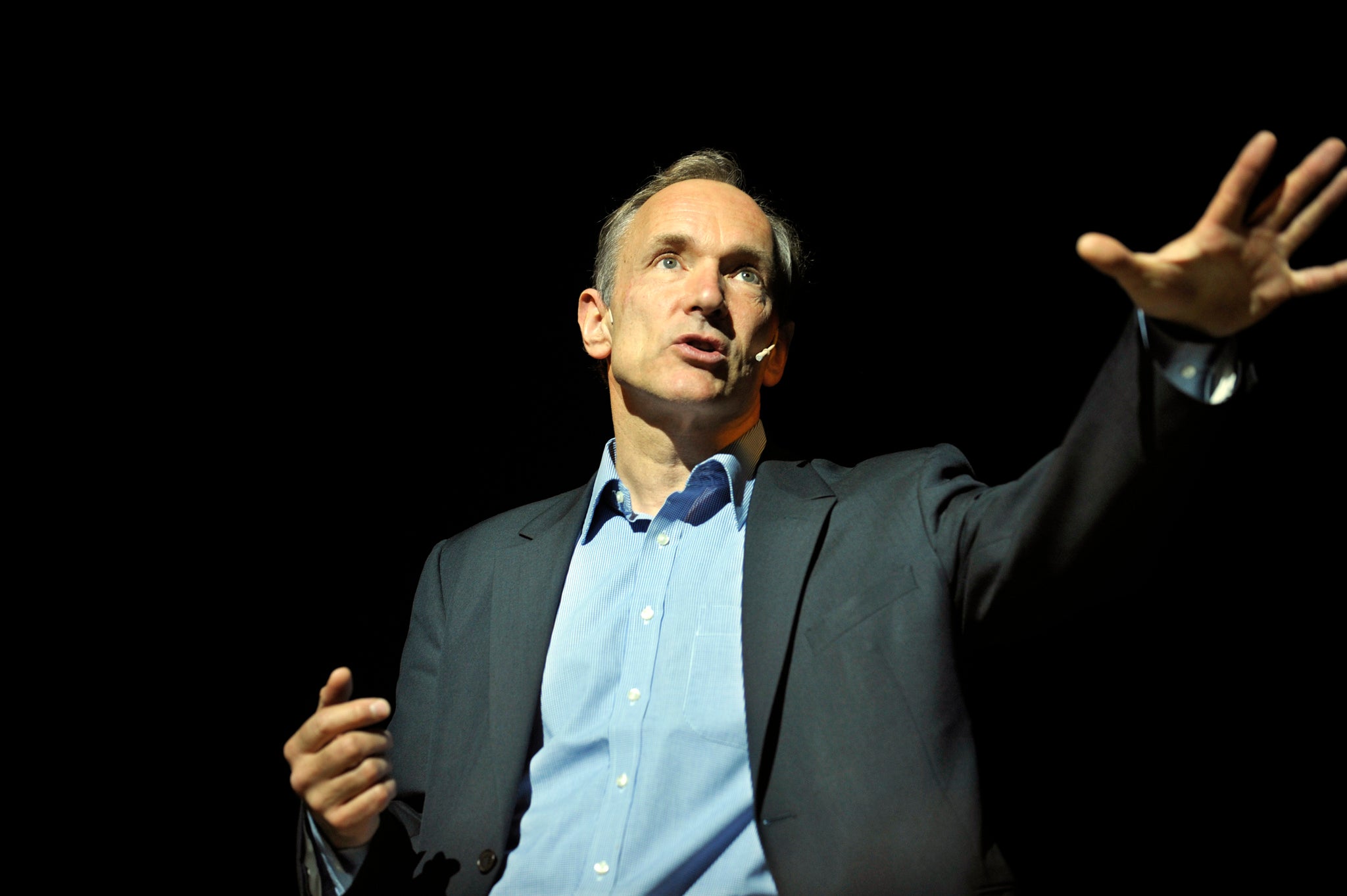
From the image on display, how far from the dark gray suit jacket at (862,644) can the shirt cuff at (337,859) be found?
0.04 metres

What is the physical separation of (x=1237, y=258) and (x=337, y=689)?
1330mm

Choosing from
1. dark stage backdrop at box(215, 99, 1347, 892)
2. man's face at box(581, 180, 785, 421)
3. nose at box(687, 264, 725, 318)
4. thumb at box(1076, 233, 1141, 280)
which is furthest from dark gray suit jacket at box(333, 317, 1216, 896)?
dark stage backdrop at box(215, 99, 1347, 892)

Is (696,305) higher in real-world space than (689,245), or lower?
lower

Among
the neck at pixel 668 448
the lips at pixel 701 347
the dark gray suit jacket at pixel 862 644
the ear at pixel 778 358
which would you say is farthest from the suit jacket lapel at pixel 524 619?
the ear at pixel 778 358

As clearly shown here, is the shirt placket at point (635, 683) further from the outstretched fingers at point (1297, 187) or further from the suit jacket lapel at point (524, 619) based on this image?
Result: the outstretched fingers at point (1297, 187)

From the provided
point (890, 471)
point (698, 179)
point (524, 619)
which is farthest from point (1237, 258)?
point (698, 179)

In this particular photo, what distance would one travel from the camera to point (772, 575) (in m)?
1.75

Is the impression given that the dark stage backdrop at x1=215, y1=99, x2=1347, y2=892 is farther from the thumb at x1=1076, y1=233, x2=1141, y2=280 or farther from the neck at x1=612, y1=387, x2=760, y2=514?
the thumb at x1=1076, y1=233, x2=1141, y2=280

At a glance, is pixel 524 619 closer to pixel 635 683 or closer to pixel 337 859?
pixel 635 683

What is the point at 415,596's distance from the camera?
224cm

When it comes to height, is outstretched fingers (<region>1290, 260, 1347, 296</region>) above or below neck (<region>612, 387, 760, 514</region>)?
above

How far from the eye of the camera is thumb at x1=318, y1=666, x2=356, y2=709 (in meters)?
1.58

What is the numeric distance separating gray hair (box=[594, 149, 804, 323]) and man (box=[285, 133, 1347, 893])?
0.65ft

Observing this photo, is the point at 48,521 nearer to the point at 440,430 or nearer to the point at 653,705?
the point at 440,430
